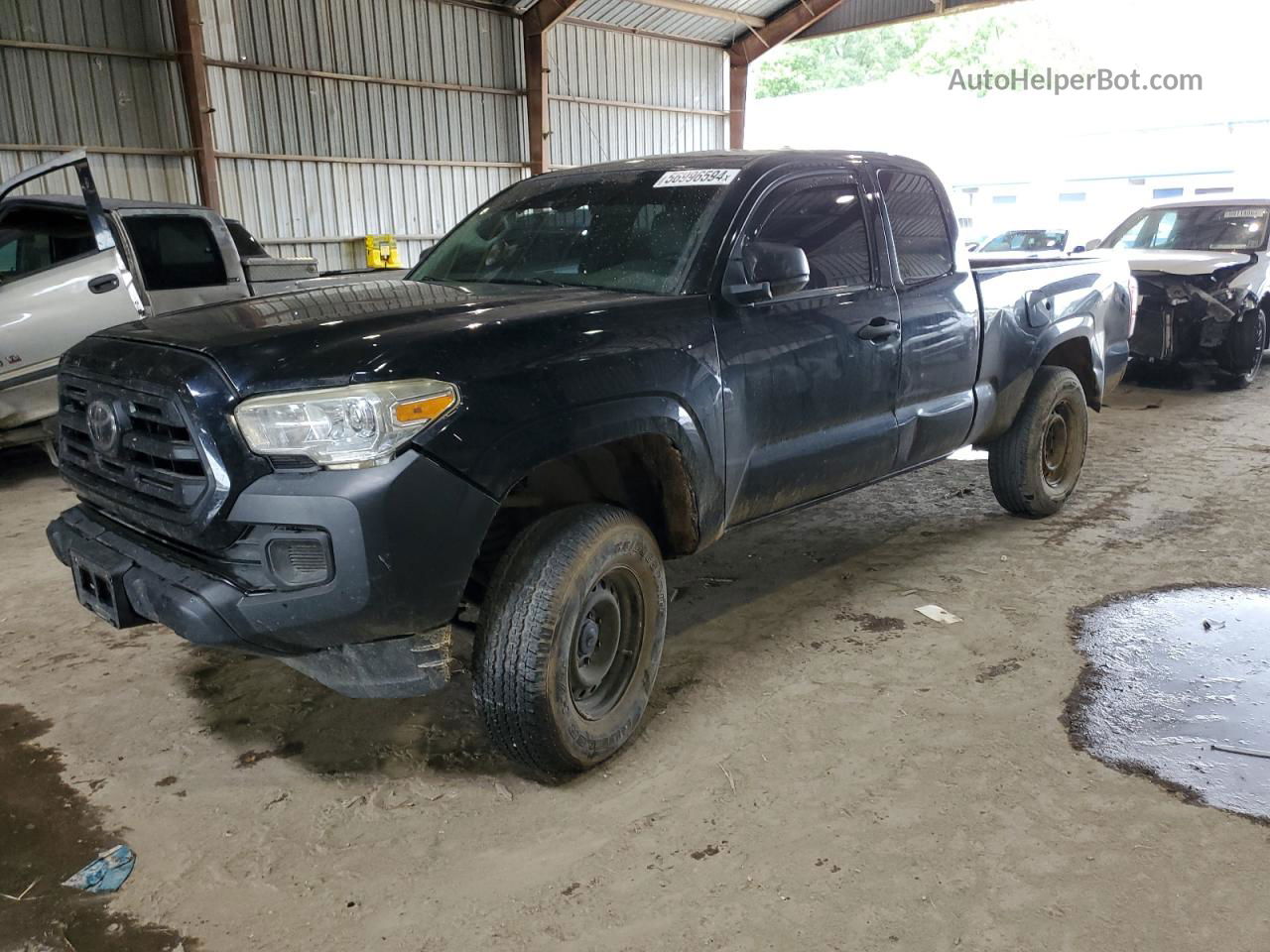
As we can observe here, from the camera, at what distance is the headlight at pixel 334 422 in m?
2.36

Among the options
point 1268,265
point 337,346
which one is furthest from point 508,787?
point 1268,265

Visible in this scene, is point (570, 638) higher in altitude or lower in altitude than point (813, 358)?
lower

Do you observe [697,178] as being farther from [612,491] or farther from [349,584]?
[349,584]

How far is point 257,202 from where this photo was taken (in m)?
12.4

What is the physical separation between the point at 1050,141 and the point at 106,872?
30.2m

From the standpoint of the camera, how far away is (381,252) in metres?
13.4

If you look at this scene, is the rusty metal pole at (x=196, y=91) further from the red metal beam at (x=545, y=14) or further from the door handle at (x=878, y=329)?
the door handle at (x=878, y=329)

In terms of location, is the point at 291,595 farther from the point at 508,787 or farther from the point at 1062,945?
the point at 1062,945

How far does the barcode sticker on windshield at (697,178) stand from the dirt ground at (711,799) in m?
1.75

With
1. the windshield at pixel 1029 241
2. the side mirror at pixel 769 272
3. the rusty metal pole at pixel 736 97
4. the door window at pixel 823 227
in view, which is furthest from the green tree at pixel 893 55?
the side mirror at pixel 769 272

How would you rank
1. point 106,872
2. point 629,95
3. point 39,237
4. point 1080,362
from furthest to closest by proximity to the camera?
point 629,95 < point 39,237 < point 1080,362 < point 106,872

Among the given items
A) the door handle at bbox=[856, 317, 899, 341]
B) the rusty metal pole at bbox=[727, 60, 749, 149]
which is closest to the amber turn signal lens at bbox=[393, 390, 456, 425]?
the door handle at bbox=[856, 317, 899, 341]

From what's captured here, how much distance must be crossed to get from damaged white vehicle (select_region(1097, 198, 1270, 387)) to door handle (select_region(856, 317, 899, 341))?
6317 millimetres

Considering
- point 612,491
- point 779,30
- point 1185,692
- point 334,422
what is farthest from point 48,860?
point 779,30
